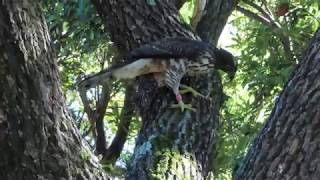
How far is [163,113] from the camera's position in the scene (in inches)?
138

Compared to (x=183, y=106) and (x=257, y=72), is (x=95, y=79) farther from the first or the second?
(x=257, y=72)

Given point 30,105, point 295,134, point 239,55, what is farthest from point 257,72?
point 30,105

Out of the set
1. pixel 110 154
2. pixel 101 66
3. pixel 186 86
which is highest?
pixel 101 66

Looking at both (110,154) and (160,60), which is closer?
(160,60)

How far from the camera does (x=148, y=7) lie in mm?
3803

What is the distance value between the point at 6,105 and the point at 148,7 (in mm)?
1670

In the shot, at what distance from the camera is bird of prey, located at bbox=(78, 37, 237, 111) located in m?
3.80

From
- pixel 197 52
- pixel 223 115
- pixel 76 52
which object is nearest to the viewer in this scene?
pixel 197 52

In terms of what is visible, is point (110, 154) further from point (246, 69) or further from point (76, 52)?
point (246, 69)

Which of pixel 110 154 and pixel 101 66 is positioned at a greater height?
pixel 101 66

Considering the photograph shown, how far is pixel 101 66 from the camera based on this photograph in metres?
5.62

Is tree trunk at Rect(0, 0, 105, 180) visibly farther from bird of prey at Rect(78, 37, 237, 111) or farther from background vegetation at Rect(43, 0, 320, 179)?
background vegetation at Rect(43, 0, 320, 179)

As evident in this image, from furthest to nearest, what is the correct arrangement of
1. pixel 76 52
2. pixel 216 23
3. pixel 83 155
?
pixel 76 52, pixel 216 23, pixel 83 155

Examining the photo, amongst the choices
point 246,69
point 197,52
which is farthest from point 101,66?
point 197,52
